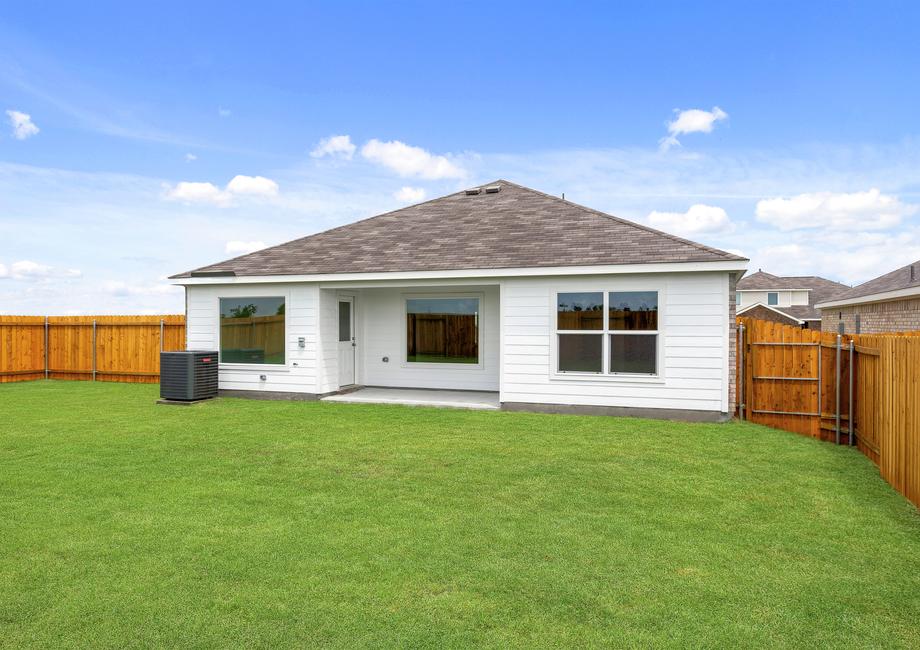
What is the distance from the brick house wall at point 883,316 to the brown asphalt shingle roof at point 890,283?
17.6 inches

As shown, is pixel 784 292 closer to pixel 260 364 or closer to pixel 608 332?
pixel 608 332

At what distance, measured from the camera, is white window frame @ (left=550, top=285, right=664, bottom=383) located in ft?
34.1

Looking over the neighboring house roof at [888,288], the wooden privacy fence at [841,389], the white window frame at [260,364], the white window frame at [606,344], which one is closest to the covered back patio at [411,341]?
the white window frame at [260,364]

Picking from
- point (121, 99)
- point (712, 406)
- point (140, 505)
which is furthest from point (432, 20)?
point (140, 505)

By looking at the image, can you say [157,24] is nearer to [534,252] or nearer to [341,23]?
[341,23]

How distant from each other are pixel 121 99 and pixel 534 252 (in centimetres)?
971

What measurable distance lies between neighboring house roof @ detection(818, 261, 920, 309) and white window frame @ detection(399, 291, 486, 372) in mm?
12967

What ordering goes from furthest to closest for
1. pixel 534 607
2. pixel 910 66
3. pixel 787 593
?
pixel 910 66 < pixel 787 593 < pixel 534 607

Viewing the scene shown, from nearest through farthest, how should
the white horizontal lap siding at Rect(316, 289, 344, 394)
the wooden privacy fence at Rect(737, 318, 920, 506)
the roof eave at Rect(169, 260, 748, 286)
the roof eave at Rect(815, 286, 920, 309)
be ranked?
the wooden privacy fence at Rect(737, 318, 920, 506) → the roof eave at Rect(169, 260, 748, 286) → the white horizontal lap siding at Rect(316, 289, 344, 394) → the roof eave at Rect(815, 286, 920, 309)

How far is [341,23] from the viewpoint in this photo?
13539 mm

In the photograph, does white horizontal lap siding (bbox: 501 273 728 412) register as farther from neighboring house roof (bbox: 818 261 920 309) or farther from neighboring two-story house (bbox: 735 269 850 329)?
neighboring two-story house (bbox: 735 269 850 329)

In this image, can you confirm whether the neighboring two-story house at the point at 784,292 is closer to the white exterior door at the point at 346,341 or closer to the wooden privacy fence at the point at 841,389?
the wooden privacy fence at the point at 841,389

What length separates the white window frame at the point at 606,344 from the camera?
1040 centimetres

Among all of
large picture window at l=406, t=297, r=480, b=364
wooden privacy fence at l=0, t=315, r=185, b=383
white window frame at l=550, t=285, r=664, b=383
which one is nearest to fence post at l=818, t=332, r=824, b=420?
white window frame at l=550, t=285, r=664, b=383
